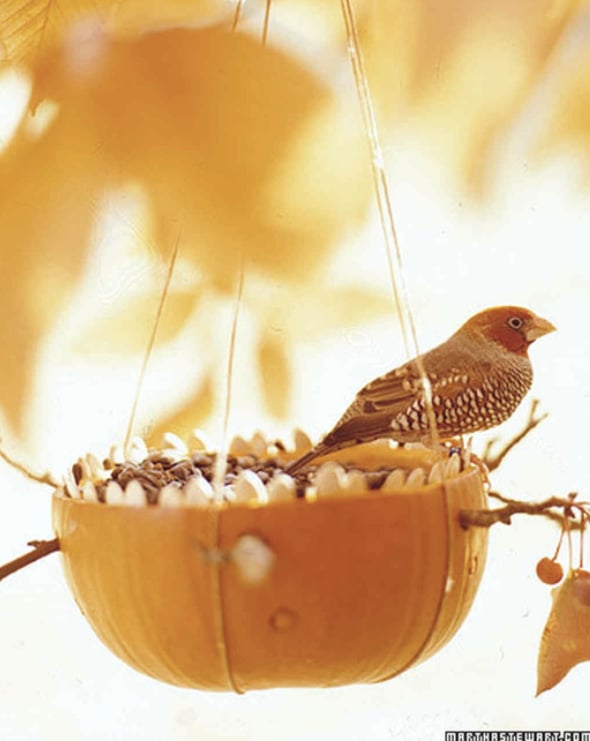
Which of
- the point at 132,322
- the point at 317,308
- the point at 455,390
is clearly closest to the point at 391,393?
the point at 455,390

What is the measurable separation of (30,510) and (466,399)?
2.23ft

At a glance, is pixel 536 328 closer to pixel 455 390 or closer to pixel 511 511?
pixel 455 390

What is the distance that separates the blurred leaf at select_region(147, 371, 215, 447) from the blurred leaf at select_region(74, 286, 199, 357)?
0.25 feet

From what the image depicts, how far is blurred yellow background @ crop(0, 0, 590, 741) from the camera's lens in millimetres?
1404

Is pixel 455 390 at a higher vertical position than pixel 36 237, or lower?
lower

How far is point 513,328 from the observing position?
1.06 meters

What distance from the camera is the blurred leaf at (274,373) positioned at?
1.47 m

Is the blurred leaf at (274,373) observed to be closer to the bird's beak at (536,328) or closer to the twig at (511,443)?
the twig at (511,443)

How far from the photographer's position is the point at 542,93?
1387 mm

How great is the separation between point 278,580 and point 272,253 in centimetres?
76

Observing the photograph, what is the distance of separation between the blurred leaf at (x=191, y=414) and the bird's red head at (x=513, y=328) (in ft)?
1.67

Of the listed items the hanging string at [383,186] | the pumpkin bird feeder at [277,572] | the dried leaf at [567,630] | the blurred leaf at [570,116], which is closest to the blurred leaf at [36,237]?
the hanging string at [383,186]

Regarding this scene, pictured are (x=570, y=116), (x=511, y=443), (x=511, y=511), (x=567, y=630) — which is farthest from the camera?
(x=570, y=116)

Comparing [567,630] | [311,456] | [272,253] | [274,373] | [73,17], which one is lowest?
[567,630]
